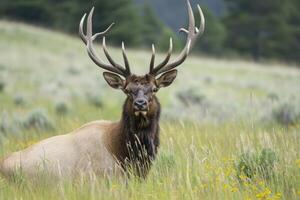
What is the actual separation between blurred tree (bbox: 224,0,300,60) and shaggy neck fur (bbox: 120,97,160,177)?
39261 millimetres

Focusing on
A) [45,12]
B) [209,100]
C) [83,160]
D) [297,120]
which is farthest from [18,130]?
[45,12]

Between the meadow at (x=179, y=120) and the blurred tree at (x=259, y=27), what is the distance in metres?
18.2

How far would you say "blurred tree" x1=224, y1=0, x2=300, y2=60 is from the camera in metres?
44.6

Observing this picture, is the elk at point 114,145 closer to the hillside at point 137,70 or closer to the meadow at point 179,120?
the meadow at point 179,120

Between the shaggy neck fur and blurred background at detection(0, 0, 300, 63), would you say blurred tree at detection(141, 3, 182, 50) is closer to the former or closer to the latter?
blurred background at detection(0, 0, 300, 63)

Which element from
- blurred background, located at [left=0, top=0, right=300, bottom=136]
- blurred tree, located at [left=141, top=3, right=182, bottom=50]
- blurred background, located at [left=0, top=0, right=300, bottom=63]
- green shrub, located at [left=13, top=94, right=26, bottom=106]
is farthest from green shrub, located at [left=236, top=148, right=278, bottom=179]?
blurred tree, located at [left=141, top=3, right=182, bottom=50]

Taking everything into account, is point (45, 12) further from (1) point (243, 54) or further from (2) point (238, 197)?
(2) point (238, 197)

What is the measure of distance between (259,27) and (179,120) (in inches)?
1438

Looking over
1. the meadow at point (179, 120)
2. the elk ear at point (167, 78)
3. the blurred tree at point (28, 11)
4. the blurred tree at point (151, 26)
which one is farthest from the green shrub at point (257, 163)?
the blurred tree at point (151, 26)

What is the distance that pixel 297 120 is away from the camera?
10.1 m

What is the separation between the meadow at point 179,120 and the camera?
4.48 meters

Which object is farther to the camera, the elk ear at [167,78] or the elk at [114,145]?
the elk ear at [167,78]

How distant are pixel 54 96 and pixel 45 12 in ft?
79.9

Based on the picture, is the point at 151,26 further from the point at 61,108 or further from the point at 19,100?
the point at 61,108
